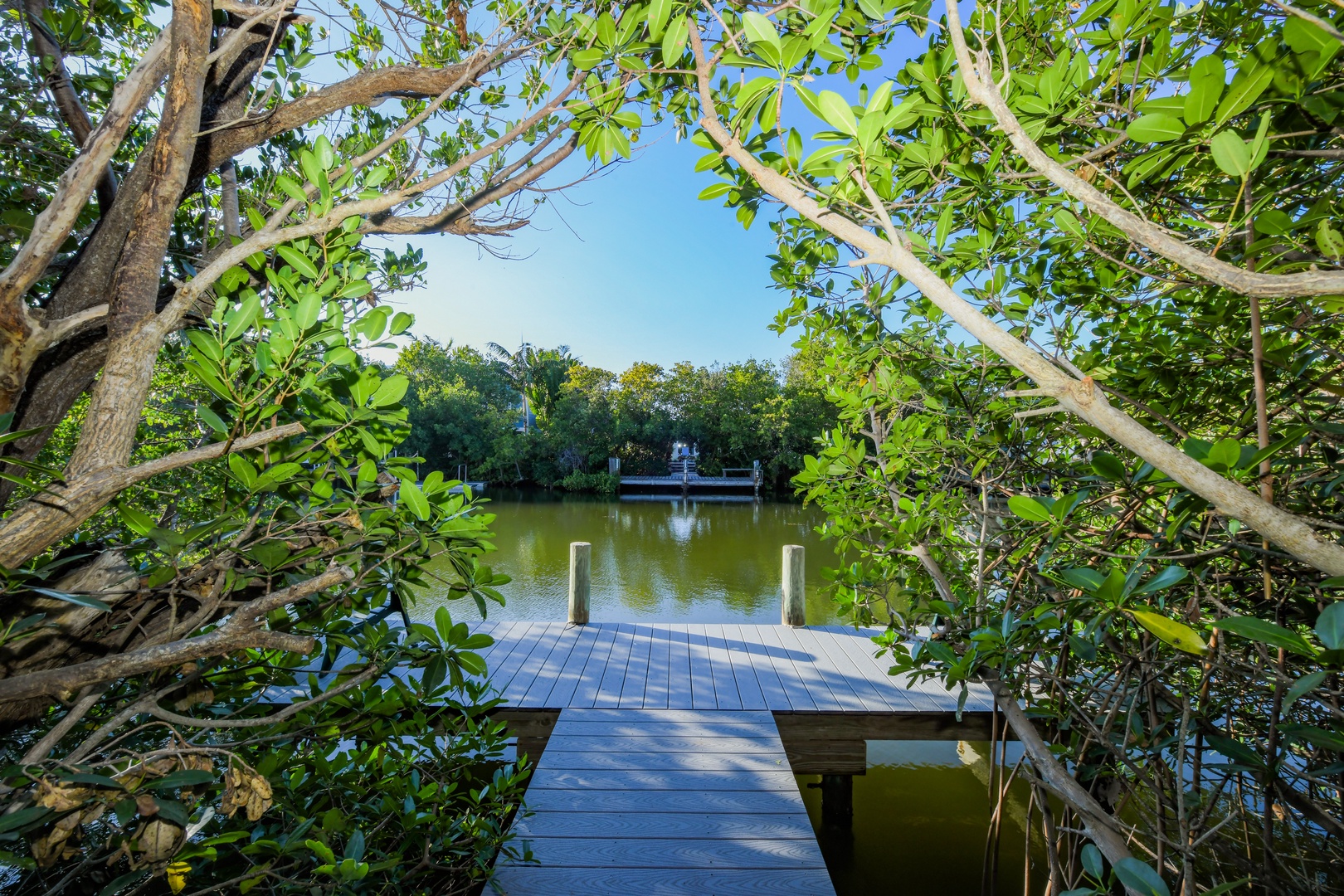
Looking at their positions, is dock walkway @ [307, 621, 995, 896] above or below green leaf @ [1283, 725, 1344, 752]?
below

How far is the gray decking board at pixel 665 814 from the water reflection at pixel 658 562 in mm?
2340

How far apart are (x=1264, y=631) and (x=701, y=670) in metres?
3.11

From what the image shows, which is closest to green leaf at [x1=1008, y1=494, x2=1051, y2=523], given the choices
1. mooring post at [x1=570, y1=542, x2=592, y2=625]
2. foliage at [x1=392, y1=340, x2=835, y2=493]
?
mooring post at [x1=570, y1=542, x2=592, y2=625]

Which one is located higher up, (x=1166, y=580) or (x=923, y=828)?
(x=1166, y=580)

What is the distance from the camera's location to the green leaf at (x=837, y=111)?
810 millimetres

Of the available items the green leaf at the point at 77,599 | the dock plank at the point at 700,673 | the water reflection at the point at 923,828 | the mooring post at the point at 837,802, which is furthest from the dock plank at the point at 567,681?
the green leaf at the point at 77,599

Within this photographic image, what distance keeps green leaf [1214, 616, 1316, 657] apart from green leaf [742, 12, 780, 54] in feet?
2.94

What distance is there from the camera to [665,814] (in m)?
2.08

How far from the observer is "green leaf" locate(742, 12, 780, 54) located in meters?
0.79

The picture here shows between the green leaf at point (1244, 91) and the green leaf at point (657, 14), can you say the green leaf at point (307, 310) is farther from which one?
the green leaf at point (1244, 91)

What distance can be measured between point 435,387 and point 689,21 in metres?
22.8

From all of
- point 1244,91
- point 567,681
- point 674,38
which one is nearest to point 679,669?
point 567,681

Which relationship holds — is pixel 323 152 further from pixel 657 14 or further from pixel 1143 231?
pixel 1143 231

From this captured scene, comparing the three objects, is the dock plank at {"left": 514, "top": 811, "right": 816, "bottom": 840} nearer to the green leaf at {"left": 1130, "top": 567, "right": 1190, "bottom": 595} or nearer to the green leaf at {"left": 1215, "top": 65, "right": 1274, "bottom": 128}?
the green leaf at {"left": 1130, "top": 567, "right": 1190, "bottom": 595}
